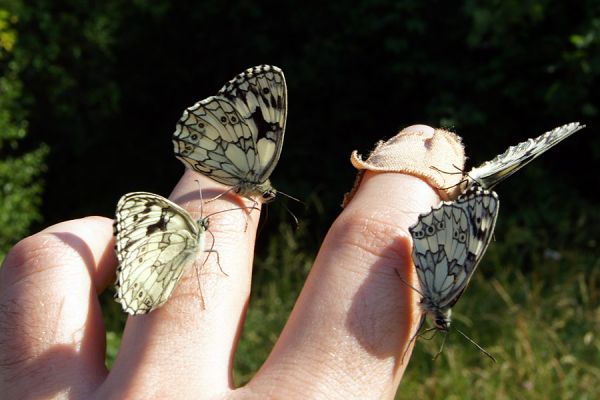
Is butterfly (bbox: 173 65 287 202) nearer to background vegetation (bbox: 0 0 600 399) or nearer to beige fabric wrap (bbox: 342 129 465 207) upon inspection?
beige fabric wrap (bbox: 342 129 465 207)

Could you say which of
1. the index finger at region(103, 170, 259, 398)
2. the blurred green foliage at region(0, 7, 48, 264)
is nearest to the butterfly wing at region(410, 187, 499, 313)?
the index finger at region(103, 170, 259, 398)

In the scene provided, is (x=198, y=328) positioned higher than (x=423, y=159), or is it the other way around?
(x=423, y=159)

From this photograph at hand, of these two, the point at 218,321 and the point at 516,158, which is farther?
the point at 516,158

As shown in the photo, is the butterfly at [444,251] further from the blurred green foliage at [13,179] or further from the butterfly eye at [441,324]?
the blurred green foliage at [13,179]

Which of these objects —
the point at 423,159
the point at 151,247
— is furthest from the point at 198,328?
the point at 423,159

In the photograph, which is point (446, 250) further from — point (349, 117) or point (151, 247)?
point (349, 117)

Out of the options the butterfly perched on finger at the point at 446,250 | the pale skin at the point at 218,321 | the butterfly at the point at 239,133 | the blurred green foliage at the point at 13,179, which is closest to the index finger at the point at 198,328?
the pale skin at the point at 218,321
